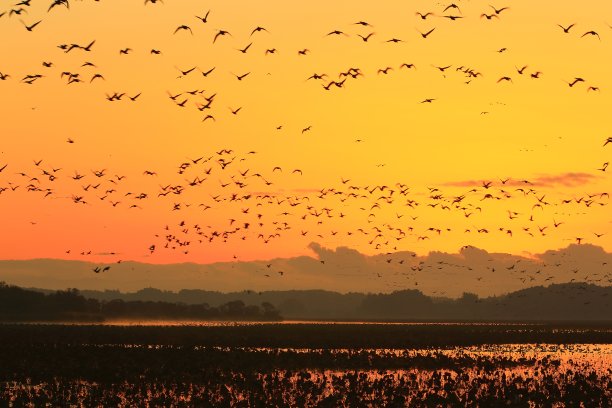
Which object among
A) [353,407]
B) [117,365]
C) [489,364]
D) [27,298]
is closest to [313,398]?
[353,407]

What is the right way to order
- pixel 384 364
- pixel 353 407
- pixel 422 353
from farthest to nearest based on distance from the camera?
pixel 422 353 < pixel 384 364 < pixel 353 407

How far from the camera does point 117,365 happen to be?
50.0 metres

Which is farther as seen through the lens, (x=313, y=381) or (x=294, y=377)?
(x=294, y=377)

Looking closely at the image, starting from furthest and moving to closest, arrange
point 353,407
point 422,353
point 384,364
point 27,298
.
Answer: point 27,298 < point 422,353 < point 384,364 < point 353,407

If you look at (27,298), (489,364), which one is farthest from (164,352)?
(27,298)

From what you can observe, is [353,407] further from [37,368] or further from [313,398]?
[37,368]

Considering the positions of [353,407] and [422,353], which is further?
[422,353]

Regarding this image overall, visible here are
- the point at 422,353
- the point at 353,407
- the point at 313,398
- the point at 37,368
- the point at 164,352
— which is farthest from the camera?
the point at 422,353

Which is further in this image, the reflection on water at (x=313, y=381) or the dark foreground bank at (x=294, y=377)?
the dark foreground bank at (x=294, y=377)

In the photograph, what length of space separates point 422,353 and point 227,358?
14931 mm

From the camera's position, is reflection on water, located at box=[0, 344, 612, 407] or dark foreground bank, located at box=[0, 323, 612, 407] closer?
reflection on water, located at box=[0, 344, 612, 407]

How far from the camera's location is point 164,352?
60.9m

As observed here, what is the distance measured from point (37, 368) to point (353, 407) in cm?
2188

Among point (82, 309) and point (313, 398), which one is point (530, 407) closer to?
point (313, 398)
